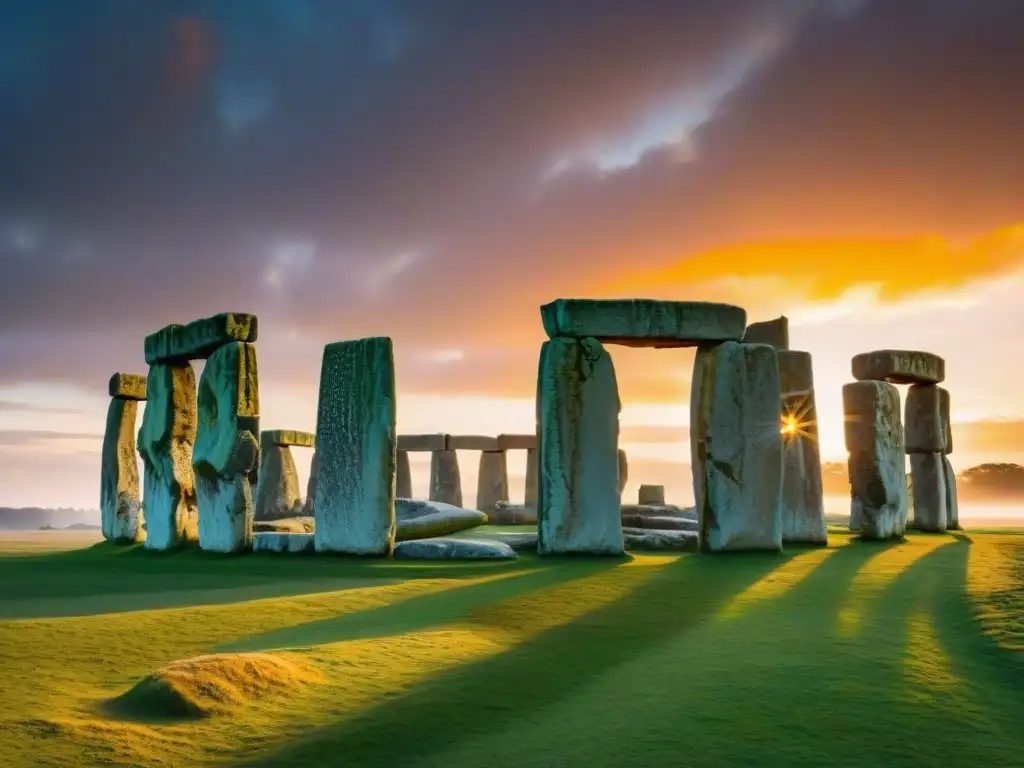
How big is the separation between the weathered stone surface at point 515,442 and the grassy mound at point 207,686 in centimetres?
2082

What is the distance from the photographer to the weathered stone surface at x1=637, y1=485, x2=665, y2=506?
23.1m

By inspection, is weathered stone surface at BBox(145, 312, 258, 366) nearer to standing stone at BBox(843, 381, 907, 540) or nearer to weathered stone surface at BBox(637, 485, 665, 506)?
standing stone at BBox(843, 381, 907, 540)

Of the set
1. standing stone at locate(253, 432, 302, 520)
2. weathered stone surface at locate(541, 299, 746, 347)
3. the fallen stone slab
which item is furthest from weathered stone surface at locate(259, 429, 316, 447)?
weathered stone surface at locate(541, 299, 746, 347)

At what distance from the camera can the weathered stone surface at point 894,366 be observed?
49.1 ft

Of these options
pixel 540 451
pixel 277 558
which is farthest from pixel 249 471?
pixel 540 451

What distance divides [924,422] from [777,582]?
942 cm

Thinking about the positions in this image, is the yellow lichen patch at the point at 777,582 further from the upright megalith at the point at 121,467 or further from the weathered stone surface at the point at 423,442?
the weathered stone surface at the point at 423,442

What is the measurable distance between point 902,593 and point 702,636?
2595mm

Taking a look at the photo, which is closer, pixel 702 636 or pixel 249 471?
pixel 702 636

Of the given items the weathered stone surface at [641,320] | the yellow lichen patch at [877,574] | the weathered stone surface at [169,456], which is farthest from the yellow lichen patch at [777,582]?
the weathered stone surface at [169,456]

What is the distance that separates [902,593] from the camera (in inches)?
288

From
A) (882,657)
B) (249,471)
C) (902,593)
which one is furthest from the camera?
(249,471)

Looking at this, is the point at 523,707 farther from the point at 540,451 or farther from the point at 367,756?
the point at 540,451

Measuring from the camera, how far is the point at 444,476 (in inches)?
984
